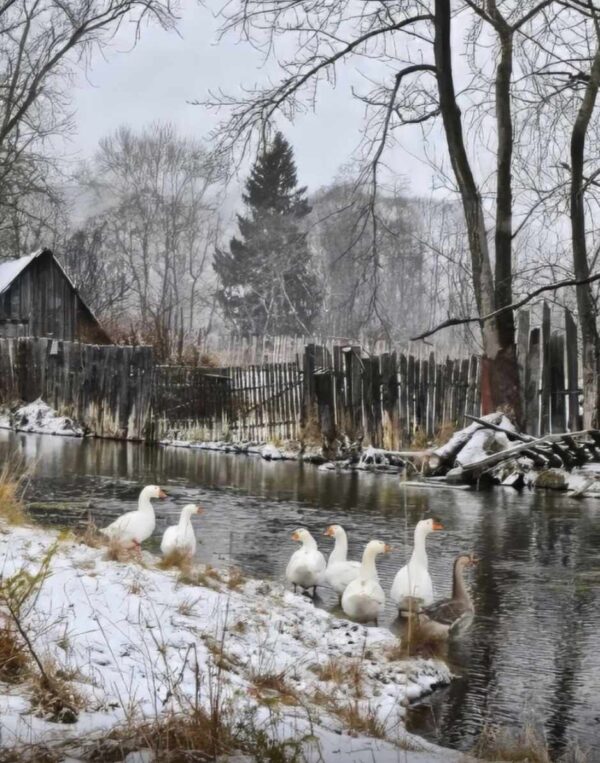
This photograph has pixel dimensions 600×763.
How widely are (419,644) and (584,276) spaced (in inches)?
522

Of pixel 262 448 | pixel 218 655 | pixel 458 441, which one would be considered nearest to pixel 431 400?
pixel 458 441

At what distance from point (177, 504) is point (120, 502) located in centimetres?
75

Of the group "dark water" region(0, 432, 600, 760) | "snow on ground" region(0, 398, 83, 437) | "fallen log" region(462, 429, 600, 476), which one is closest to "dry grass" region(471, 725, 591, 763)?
"dark water" region(0, 432, 600, 760)

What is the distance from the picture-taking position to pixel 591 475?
599 inches

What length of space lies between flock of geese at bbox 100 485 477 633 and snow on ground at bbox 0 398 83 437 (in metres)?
17.6

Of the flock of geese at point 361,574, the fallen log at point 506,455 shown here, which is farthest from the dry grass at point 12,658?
the fallen log at point 506,455

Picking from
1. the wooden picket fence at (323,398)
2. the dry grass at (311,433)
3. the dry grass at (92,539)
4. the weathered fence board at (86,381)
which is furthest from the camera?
the weathered fence board at (86,381)

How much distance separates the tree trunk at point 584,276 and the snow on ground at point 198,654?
11.0m

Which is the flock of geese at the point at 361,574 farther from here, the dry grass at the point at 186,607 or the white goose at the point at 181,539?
the dry grass at the point at 186,607

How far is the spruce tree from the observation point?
196ft

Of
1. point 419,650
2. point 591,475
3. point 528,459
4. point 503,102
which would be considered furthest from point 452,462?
point 419,650

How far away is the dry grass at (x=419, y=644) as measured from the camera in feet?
20.7

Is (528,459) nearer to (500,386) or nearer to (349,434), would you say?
(500,386)

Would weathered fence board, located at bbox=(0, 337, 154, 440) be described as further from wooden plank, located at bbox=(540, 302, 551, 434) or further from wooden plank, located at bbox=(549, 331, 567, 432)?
wooden plank, located at bbox=(549, 331, 567, 432)
